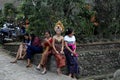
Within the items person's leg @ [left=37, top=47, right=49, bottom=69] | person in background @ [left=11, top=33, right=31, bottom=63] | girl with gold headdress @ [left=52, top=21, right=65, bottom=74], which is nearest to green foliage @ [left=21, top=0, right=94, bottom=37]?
person in background @ [left=11, top=33, right=31, bottom=63]

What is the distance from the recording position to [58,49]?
12.2 m

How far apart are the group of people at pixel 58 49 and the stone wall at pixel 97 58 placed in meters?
0.40

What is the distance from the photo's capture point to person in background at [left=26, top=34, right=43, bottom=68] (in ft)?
41.8

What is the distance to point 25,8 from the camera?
1407 centimetres

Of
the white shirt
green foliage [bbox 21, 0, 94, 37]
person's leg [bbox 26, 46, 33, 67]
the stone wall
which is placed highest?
green foliage [bbox 21, 0, 94, 37]

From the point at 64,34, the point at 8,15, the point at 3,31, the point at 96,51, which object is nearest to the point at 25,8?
the point at 64,34

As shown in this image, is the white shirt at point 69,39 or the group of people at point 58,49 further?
the white shirt at point 69,39

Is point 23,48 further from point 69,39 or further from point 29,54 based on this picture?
point 69,39

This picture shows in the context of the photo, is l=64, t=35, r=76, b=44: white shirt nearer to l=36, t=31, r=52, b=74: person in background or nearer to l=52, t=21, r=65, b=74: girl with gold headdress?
l=52, t=21, r=65, b=74: girl with gold headdress

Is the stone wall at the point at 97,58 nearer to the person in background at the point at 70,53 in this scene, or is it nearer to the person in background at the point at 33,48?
the person in background at the point at 33,48

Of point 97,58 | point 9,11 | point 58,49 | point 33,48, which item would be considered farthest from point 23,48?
point 9,11

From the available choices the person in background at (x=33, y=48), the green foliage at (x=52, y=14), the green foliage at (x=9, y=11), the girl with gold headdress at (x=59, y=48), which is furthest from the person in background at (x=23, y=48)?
the green foliage at (x=9, y=11)

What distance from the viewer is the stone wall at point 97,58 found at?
45.2 feet

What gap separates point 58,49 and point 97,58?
2.68 metres
